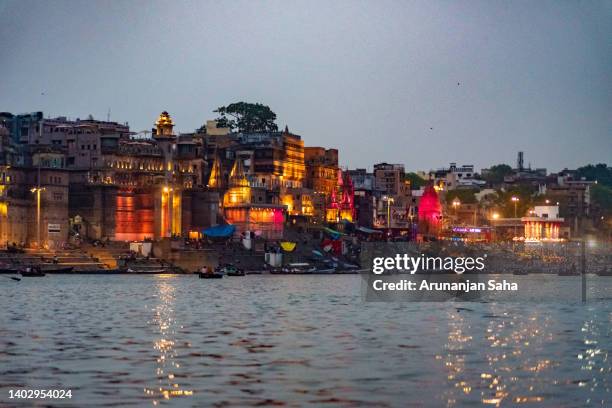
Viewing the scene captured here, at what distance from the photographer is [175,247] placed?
5733 inches

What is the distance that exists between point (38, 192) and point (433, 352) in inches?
3619

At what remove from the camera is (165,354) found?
4594 cm

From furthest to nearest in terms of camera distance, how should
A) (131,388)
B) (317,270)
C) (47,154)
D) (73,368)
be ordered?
(317,270)
(47,154)
(73,368)
(131,388)

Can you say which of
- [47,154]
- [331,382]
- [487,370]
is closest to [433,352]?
[487,370]

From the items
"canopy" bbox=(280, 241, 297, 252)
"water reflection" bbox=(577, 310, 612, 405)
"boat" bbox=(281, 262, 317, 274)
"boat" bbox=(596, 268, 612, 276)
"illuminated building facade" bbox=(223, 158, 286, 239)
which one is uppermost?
"illuminated building facade" bbox=(223, 158, 286, 239)

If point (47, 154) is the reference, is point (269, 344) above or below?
below

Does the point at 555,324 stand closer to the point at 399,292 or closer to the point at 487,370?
the point at 487,370

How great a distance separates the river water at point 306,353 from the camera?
118ft

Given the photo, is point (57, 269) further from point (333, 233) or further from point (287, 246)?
point (333, 233)

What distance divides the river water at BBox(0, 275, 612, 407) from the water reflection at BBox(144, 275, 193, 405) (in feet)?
0.16

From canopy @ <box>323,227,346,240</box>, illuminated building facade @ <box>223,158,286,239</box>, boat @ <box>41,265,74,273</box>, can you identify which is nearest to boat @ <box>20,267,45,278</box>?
boat @ <box>41,265,74,273</box>

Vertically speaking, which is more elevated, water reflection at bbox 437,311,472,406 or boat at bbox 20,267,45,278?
boat at bbox 20,267,45,278

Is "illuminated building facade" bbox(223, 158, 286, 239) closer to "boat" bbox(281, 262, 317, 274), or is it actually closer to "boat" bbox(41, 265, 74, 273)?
"boat" bbox(281, 262, 317, 274)

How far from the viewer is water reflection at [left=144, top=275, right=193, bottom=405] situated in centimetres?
3569
